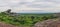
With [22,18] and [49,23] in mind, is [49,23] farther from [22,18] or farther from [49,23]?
[22,18]

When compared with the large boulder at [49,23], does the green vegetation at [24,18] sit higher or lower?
higher

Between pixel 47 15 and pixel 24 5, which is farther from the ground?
pixel 24 5

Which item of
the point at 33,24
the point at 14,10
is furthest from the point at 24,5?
the point at 33,24

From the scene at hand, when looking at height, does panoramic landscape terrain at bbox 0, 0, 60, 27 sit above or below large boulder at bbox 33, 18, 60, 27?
above

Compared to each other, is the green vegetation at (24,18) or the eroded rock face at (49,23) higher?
the green vegetation at (24,18)

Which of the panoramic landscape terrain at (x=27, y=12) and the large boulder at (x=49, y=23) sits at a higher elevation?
the panoramic landscape terrain at (x=27, y=12)

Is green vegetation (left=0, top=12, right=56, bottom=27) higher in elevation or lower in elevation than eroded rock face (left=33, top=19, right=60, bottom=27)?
higher

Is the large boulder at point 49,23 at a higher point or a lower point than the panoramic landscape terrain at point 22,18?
lower

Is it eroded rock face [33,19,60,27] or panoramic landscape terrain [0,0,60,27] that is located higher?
panoramic landscape terrain [0,0,60,27]

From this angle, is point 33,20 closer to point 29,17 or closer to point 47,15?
point 29,17
